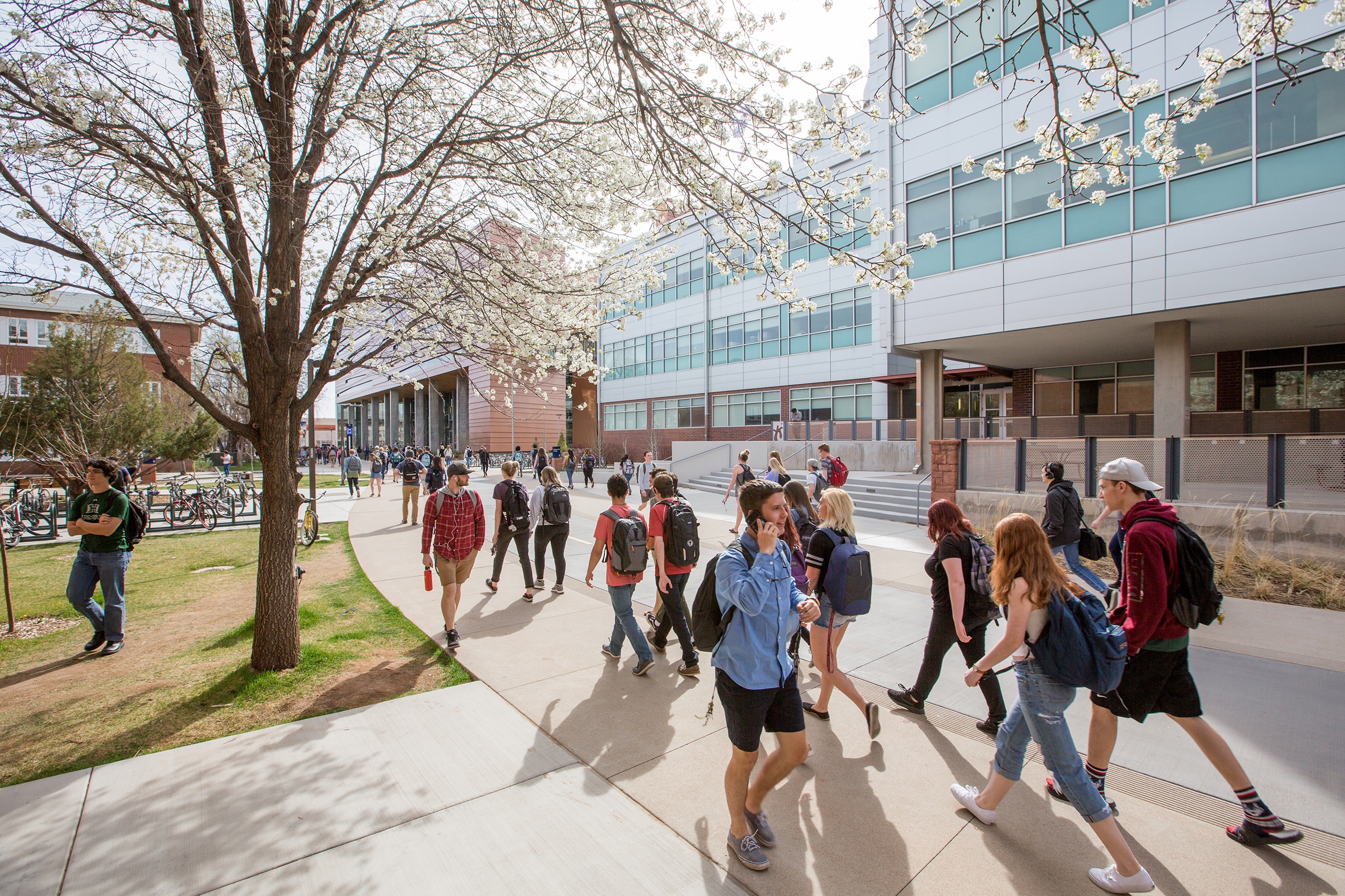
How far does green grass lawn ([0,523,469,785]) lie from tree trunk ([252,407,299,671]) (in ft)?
0.59

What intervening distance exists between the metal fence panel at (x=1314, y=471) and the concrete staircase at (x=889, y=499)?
229 inches

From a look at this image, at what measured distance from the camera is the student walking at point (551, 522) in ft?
27.0

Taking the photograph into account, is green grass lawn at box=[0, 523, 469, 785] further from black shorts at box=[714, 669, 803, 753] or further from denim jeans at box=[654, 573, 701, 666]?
black shorts at box=[714, 669, 803, 753]

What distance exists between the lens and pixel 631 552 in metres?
5.31

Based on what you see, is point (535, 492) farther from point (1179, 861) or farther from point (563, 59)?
point (1179, 861)

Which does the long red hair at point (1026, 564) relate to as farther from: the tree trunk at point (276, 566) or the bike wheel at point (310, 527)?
the bike wheel at point (310, 527)

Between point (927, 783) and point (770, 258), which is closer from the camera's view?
point (927, 783)

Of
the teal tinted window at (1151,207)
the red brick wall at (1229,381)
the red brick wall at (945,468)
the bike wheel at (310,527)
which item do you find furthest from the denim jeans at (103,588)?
the red brick wall at (1229,381)

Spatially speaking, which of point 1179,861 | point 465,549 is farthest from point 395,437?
point 1179,861

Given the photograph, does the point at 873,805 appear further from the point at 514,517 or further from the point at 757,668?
the point at 514,517

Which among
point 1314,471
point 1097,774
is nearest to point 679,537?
point 1097,774

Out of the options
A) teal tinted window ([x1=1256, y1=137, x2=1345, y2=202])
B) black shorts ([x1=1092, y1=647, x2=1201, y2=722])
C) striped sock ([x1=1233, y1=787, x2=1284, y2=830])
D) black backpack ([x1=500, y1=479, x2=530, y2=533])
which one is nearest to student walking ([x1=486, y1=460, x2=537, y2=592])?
black backpack ([x1=500, y1=479, x2=530, y2=533])

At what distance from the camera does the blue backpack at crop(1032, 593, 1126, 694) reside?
9.28 ft

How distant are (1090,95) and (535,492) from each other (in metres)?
7.24
